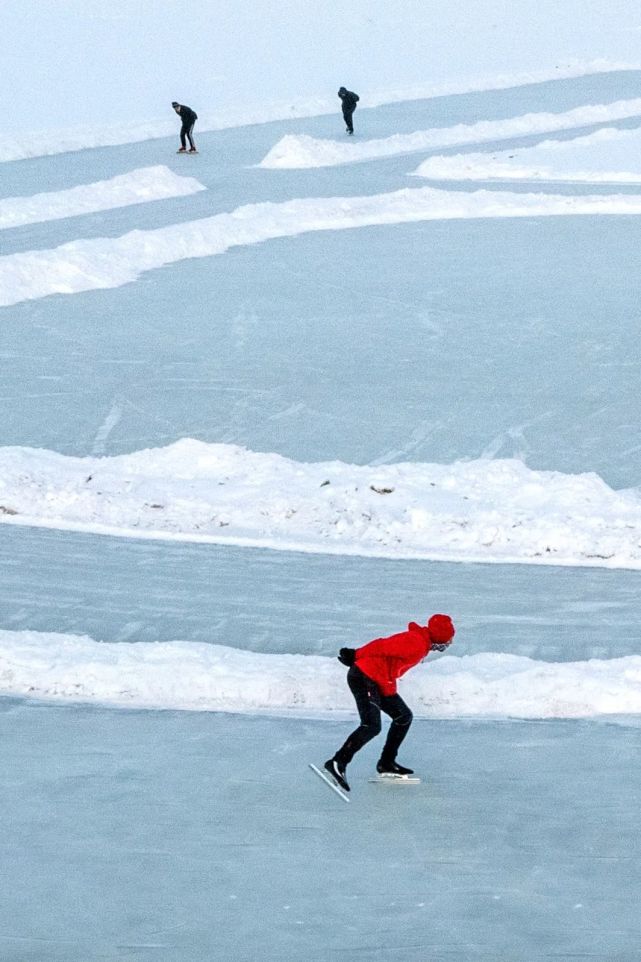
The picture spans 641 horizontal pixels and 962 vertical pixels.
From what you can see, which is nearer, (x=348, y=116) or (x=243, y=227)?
(x=243, y=227)

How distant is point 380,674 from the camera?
7078 mm

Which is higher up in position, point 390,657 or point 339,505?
point 390,657

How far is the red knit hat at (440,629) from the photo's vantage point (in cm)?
687

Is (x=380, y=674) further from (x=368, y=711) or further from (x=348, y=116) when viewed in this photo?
(x=348, y=116)

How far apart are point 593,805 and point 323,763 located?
139cm

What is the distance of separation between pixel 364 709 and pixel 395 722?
0.74 feet

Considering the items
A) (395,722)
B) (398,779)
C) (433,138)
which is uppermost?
(395,722)

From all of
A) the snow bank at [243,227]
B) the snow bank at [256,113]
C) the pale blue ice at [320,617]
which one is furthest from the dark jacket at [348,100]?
the pale blue ice at [320,617]

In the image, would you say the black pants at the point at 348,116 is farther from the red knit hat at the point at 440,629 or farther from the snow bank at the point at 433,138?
the red knit hat at the point at 440,629

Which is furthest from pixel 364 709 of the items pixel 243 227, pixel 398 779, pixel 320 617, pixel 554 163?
pixel 554 163

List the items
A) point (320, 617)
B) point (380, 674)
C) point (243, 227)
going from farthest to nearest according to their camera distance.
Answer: point (243, 227) → point (320, 617) → point (380, 674)

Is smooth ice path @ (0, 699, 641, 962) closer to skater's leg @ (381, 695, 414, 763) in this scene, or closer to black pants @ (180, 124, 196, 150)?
skater's leg @ (381, 695, 414, 763)

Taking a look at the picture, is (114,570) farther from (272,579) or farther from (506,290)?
(506,290)

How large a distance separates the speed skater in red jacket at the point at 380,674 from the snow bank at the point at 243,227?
13862 mm
